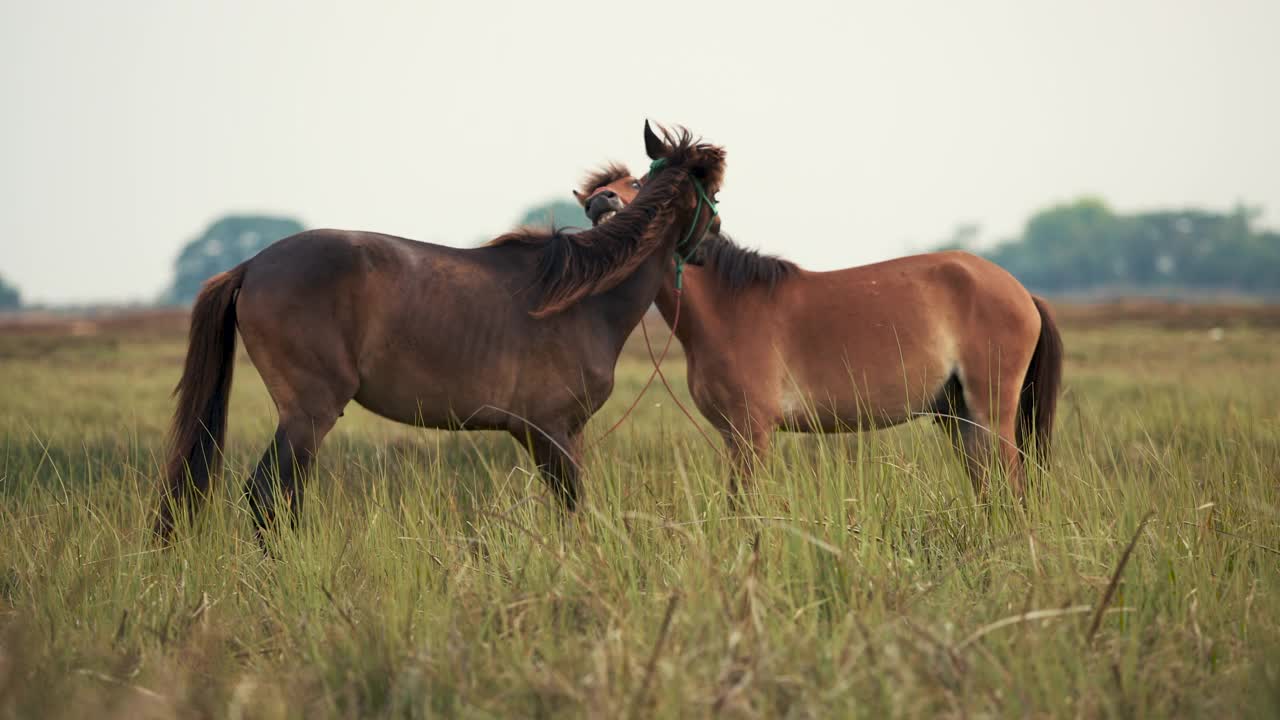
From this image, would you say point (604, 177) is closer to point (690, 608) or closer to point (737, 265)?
point (737, 265)

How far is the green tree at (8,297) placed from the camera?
239 feet

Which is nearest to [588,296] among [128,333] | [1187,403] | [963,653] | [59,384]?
[963,653]

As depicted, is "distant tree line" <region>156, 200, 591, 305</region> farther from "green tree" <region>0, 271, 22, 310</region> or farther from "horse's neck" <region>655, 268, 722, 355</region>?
"horse's neck" <region>655, 268, 722, 355</region>

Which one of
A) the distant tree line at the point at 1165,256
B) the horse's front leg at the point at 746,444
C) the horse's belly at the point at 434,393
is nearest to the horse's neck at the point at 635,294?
the horse's belly at the point at 434,393

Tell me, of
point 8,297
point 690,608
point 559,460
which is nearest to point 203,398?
point 559,460

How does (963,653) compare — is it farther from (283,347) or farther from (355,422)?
(355,422)

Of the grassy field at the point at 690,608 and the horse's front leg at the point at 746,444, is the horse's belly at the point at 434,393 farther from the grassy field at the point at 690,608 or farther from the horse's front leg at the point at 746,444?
the horse's front leg at the point at 746,444

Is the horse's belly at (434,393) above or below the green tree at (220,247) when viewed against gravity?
above

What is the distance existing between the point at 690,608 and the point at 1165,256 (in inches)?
3863

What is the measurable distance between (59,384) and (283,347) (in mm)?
9124

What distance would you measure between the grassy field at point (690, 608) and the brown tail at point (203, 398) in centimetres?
18

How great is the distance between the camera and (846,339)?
498 cm

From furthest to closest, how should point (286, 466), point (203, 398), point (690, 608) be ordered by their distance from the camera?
point (203, 398) → point (286, 466) → point (690, 608)

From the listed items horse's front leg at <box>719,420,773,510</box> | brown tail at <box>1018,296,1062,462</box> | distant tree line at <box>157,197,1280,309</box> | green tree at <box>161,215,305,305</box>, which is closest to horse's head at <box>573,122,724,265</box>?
horse's front leg at <box>719,420,773,510</box>
